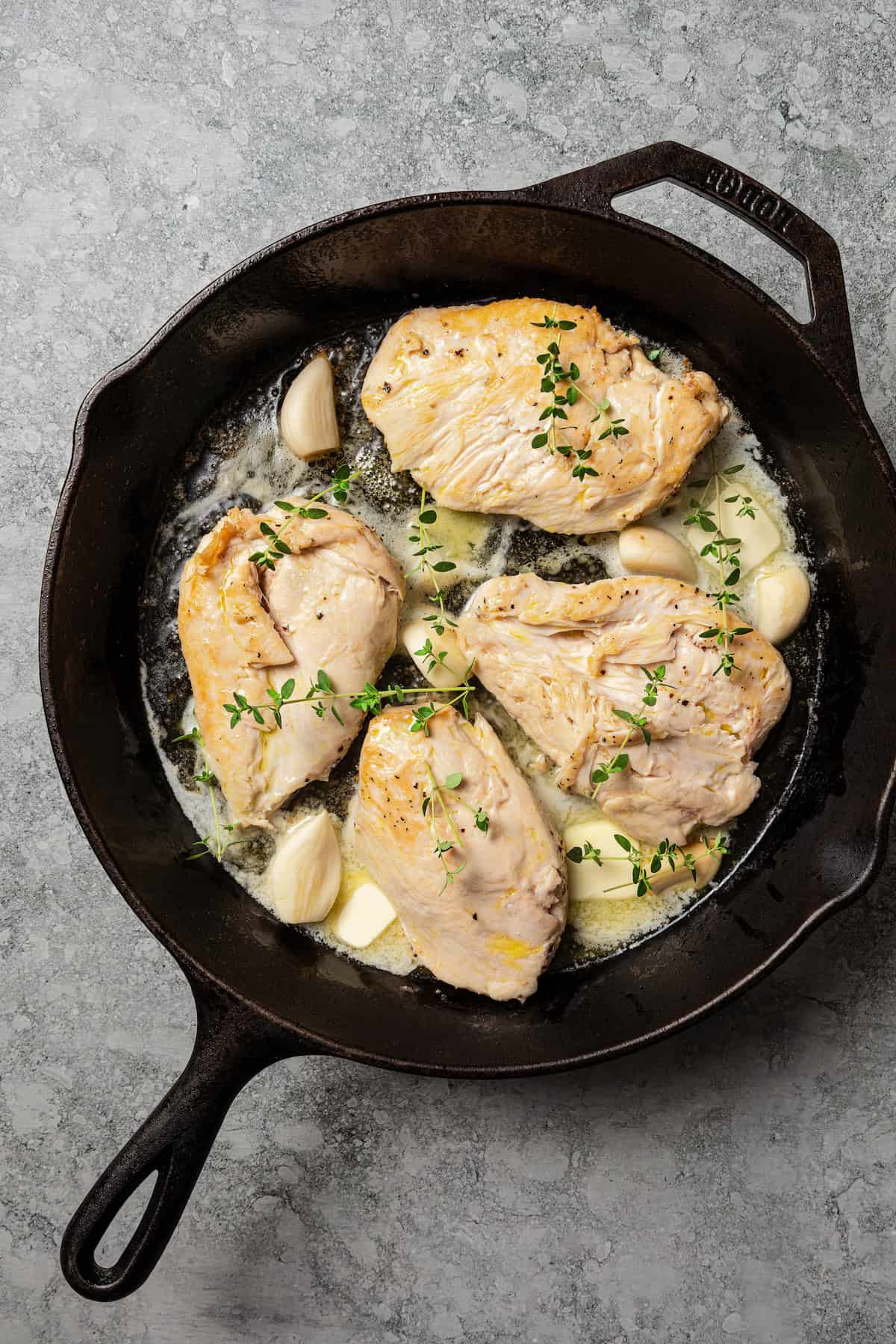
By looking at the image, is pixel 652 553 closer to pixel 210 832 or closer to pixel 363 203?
pixel 363 203

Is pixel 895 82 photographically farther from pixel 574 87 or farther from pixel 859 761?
pixel 859 761

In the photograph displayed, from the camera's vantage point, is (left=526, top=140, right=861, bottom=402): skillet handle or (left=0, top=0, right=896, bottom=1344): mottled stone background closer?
(left=526, top=140, right=861, bottom=402): skillet handle

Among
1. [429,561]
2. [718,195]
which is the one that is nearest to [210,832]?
[429,561]

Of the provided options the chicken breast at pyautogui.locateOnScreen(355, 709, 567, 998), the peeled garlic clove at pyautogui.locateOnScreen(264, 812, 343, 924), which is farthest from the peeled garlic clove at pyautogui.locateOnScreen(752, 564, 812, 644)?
the peeled garlic clove at pyautogui.locateOnScreen(264, 812, 343, 924)

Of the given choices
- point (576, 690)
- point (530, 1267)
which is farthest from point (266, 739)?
point (530, 1267)

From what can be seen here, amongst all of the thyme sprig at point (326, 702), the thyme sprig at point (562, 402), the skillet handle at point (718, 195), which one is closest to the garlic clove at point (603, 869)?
the thyme sprig at point (326, 702)

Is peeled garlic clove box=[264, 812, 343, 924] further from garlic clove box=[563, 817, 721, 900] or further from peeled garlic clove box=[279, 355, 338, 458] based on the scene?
peeled garlic clove box=[279, 355, 338, 458]
